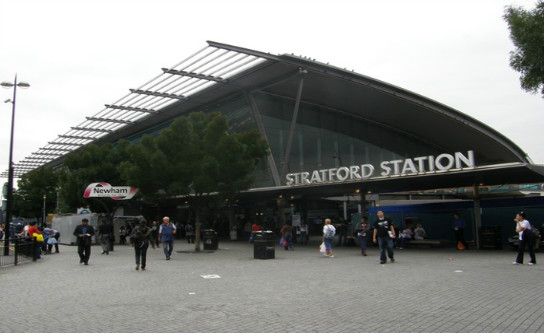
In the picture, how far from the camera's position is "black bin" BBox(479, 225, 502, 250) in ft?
65.4

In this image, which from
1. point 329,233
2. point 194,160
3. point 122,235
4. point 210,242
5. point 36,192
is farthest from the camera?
point 36,192

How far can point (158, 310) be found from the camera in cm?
777

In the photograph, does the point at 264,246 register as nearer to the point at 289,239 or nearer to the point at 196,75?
the point at 289,239

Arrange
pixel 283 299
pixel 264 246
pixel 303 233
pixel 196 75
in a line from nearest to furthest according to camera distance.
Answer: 1. pixel 283 299
2. pixel 264 246
3. pixel 303 233
4. pixel 196 75

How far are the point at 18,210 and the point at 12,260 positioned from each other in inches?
1984

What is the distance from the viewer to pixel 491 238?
2003 cm

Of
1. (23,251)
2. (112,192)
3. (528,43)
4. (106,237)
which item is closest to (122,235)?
(112,192)

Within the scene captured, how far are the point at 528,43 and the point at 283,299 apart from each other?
22.7ft

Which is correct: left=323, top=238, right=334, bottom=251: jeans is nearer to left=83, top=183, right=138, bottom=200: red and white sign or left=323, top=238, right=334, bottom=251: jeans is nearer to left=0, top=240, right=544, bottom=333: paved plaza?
left=0, top=240, right=544, bottom=333: paved plaza

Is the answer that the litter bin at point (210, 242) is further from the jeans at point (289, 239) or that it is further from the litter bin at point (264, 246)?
the litter bin at point (264, 246)

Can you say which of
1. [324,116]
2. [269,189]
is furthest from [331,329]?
[324,116]

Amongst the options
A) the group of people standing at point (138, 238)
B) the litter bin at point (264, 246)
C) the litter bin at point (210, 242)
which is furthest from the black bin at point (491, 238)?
the group of people standing at point (138, 238)

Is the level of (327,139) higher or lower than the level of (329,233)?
higher

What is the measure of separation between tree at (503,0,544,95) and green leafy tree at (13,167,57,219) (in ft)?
178
